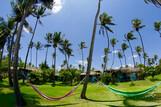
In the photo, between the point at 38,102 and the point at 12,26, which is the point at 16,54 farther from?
the point at 12,26

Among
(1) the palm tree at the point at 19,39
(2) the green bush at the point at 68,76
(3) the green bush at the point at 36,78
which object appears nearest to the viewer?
(1) the palm tree at the point at 19,39

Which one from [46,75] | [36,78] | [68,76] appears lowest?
[36,78]

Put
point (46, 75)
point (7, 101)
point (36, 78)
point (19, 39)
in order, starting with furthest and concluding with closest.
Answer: point (46, 75)
point (36, 78)
point (7, 101)
point (19, 39)

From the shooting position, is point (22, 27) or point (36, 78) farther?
point (36, 78)

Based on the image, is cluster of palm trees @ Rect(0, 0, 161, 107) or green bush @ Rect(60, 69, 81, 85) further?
green bush @ Rect(60, 69, 81, 85)

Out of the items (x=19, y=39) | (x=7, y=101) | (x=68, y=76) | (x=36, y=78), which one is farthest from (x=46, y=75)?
(x=19, y=39)

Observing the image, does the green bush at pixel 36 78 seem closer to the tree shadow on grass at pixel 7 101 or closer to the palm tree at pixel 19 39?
the tree shadow on grass at pixel 7 101

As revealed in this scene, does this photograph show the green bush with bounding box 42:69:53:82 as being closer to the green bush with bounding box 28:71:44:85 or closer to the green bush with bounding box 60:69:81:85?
the green bush with bounding box 28:71:44:85

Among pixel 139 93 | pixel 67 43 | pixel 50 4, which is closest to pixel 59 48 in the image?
pixel 67 43

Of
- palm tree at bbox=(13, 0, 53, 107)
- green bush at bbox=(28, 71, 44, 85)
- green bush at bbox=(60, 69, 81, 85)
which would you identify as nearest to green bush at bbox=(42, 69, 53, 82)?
green bush at bbox=(28, 71, 44, 85)

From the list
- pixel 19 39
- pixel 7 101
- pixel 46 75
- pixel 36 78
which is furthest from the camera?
pixel 46 75

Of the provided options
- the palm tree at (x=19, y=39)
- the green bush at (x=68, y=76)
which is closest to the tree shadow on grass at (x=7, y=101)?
the palm tree at (x=19, y=39)

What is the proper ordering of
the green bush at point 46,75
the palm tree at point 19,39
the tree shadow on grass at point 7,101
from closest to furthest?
the palm tree at point 19,39 < the tree shadow on grass at point 7,101 < the green bush at point 46,75

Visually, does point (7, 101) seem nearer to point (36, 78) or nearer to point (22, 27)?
point (22, 27)
